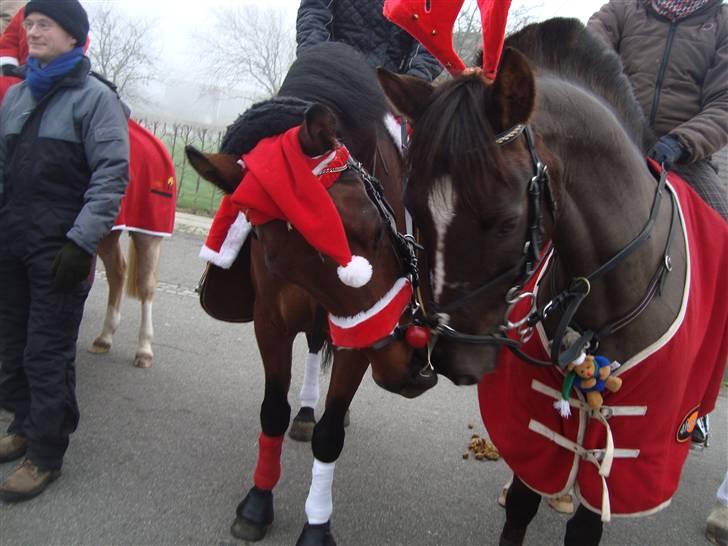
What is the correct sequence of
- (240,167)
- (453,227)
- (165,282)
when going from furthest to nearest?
(165,282), (240,167), (453,227)

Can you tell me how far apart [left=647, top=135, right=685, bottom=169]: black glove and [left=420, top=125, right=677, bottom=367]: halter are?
0.14 m

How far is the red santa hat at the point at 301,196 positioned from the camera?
161 centimetres

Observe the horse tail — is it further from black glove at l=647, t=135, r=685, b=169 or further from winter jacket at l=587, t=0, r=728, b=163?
black glove at l=647, t=135, r=685, b=169

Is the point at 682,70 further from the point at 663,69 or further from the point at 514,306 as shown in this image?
the point at 514,306

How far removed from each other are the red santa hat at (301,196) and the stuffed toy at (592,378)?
699 mm

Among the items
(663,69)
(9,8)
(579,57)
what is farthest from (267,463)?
(9,8)

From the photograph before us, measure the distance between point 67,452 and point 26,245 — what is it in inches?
43.1

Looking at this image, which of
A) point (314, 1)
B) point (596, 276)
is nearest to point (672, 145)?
point (596, 276)

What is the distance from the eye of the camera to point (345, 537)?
8.34 ft

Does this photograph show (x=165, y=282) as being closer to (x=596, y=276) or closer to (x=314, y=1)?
(x=314, y=1)

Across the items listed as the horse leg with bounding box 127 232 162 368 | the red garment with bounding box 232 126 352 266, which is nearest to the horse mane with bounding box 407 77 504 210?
the red garment with bounding box 232 126 352 266

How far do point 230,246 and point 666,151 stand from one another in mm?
1644

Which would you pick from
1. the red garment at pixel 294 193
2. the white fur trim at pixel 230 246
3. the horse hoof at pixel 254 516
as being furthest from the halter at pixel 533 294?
the horse hoof at pixel 254 516

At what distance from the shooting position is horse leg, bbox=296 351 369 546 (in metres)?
2.32
